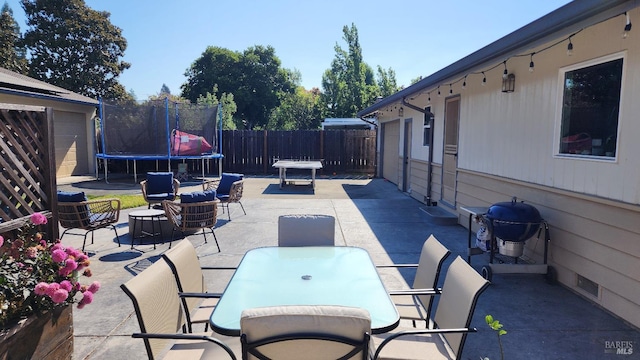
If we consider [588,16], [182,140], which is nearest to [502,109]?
[588,16]

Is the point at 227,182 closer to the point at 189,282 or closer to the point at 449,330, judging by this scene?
the point at 189,282

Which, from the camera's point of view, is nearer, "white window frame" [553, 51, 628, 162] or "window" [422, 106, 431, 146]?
"white window frame" [553, 51, 628, 162]

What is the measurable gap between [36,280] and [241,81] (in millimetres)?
33618

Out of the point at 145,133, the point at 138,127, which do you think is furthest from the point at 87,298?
the point at 138,127

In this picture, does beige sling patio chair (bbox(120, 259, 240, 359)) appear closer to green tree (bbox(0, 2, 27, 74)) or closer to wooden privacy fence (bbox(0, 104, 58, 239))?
wooden privacy fence (bbox(0, 104, 58, 239))

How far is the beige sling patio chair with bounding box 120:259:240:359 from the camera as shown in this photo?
206cm

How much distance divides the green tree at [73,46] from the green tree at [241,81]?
905 cm

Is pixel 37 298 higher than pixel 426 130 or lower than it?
lower

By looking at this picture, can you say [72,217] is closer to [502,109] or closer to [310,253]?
[310,253]

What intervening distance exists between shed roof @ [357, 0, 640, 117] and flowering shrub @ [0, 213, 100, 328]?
13.1 feet

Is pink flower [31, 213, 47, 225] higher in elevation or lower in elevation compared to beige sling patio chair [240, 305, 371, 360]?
higher

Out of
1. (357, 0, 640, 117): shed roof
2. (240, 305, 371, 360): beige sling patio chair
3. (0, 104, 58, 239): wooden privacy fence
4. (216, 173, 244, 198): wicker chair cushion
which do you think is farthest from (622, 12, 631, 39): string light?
(216, 173, 244, 198): wicker chair cushion

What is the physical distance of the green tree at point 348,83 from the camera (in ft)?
89.1

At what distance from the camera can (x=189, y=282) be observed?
283 centimetres
